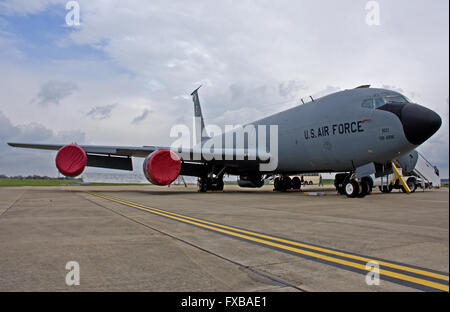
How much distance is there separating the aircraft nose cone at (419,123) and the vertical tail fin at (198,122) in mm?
16451

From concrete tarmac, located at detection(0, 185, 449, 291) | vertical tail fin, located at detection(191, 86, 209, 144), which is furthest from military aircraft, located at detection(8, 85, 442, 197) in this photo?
concrete tarmac, located at detection(0, 185, 449, 291)

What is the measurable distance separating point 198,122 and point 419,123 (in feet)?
56.2

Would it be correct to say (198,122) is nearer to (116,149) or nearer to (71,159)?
(116,149)

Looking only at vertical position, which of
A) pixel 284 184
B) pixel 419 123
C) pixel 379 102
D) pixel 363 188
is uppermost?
pixel 379 102

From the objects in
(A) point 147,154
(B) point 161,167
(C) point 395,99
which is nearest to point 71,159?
(A) point 147,154

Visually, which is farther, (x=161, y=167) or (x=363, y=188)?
(x=161, y=167)

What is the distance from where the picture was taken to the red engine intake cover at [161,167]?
14242 mm

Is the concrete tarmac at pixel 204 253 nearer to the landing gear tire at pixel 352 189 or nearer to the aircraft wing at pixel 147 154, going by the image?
the landing gear tire at pixel 352 189

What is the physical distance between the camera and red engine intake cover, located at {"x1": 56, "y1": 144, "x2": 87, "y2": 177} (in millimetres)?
15359

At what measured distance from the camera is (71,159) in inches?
613

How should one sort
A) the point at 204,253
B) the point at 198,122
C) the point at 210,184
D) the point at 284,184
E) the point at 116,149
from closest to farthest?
the point at 204,253 → the point at 116,149 → the point at 210,184 → the point at 284,184 → the point at 198,122

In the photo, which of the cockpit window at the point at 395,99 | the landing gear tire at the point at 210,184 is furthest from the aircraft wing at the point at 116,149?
the cockpit window at the point at 395,99
